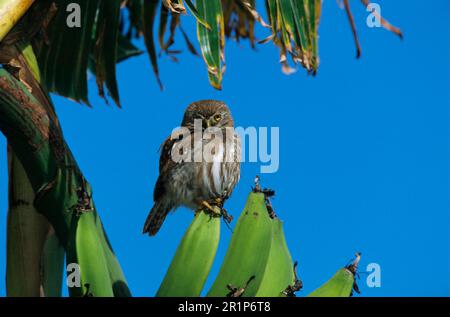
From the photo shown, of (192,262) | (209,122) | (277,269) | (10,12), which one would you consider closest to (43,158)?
(10,12)

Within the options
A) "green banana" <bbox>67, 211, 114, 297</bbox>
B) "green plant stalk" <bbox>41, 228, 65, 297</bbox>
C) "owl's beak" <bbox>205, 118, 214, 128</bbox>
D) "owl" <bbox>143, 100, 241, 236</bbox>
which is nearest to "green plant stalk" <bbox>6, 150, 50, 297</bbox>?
"green plant stalk" <bbox>41, 228, 65, 297</bbox>

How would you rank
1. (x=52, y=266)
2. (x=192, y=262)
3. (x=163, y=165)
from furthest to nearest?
1. (x=163, y=165)
2. (x=52, y=266)
3. (x=192, y=262)

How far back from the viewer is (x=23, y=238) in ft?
15.2

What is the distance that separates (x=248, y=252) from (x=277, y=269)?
25 cm

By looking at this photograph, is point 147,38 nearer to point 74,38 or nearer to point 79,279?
point 74,38

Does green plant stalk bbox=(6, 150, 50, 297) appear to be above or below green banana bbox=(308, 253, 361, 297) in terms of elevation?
above

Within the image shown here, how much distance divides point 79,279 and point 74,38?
2.19 m

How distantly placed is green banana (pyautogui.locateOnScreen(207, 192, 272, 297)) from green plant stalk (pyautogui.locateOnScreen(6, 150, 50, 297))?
1.18m

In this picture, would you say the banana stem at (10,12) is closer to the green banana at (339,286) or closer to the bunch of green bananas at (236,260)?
the bunch of green bananas at (236,260)

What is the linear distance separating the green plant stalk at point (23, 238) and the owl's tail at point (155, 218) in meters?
1.53

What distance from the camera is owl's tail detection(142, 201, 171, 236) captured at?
20.1 ft

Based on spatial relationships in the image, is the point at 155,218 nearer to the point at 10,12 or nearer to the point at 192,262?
the point at 10,12

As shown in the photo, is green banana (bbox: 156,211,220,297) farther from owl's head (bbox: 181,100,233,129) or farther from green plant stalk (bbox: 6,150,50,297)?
owl's head (bbox: 181,100,233,129)
